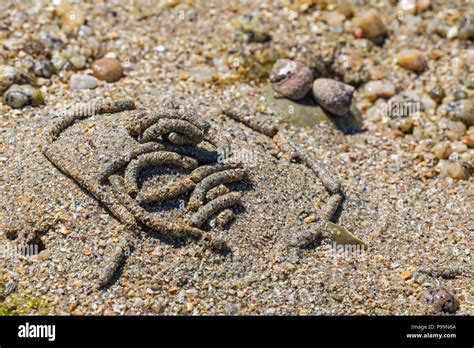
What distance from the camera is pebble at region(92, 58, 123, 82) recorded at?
452 inches

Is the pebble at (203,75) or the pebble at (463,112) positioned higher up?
the pebble at (463,112)

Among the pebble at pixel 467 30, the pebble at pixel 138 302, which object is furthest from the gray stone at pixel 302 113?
the pebble at pixel 138 302

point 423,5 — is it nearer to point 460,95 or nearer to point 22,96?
point 460,95

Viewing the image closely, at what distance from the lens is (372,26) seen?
43.5ft

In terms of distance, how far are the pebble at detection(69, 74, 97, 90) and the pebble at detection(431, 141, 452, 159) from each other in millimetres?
5788

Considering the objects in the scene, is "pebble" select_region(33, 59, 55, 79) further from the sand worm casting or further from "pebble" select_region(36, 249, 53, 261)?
"pebble" select_region(36, 249, 53, 261)

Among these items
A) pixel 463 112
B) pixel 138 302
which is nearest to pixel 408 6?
pixel 463 112

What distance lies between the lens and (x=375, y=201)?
1021 cm

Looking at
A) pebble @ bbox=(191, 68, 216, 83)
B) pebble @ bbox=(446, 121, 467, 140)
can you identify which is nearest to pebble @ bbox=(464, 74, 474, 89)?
pebble @ bbox=(446, 121, 467, 140)

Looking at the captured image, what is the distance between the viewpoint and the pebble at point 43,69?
1144 centimetres

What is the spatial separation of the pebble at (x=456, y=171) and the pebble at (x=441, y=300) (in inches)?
114

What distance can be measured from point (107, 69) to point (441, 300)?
6.56 m

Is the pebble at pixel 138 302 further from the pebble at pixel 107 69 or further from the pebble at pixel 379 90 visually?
the pebble at pixel 379 90

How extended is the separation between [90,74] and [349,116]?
14.9 feet
